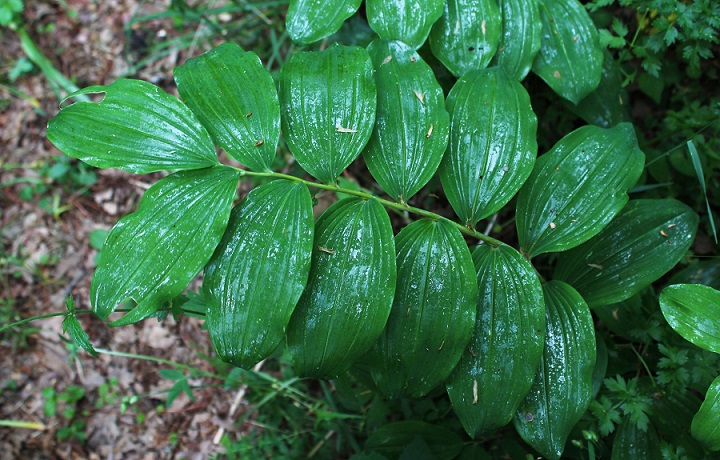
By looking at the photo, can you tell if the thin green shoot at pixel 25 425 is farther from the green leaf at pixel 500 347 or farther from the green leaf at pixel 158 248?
the green leaf at pixel 500 347

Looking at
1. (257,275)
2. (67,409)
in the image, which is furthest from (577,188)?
(67,409)

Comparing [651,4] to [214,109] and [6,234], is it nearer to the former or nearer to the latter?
[214,109]

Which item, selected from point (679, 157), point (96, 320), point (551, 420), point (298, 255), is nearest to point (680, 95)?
point (679, 157)

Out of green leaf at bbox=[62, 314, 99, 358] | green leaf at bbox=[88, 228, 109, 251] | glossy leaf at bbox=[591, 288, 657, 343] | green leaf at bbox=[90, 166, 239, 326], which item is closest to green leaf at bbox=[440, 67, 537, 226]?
glossy leaf at bbox=[591, 288, 657, 343]

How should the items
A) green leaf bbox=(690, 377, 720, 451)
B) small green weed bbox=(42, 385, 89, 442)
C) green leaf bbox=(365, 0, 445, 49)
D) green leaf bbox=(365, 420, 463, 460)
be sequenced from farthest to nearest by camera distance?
small green weed bbox=(42, 385, 89, 442)
green leaf bbox=(365, 420, 463, 460)
green leaf bbox=(365, 0, 445, 49)
green leaf bbox=(690, 377, 720, 451)

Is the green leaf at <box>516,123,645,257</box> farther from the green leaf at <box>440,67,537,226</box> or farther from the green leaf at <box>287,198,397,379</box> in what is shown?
the green leaf at <box>287,198,397,379</box>

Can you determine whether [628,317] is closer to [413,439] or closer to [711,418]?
[711,418]

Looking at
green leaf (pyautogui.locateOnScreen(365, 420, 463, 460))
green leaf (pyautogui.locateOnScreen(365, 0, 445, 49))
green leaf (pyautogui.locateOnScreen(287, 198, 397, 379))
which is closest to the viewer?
green leaf (pyautogui.locateOnScreen(287, 198, 397, 379))

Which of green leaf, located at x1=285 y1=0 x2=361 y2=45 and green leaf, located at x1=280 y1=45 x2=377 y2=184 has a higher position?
green leaf, located at x1=285 y1=0 x2=361 y2=45
